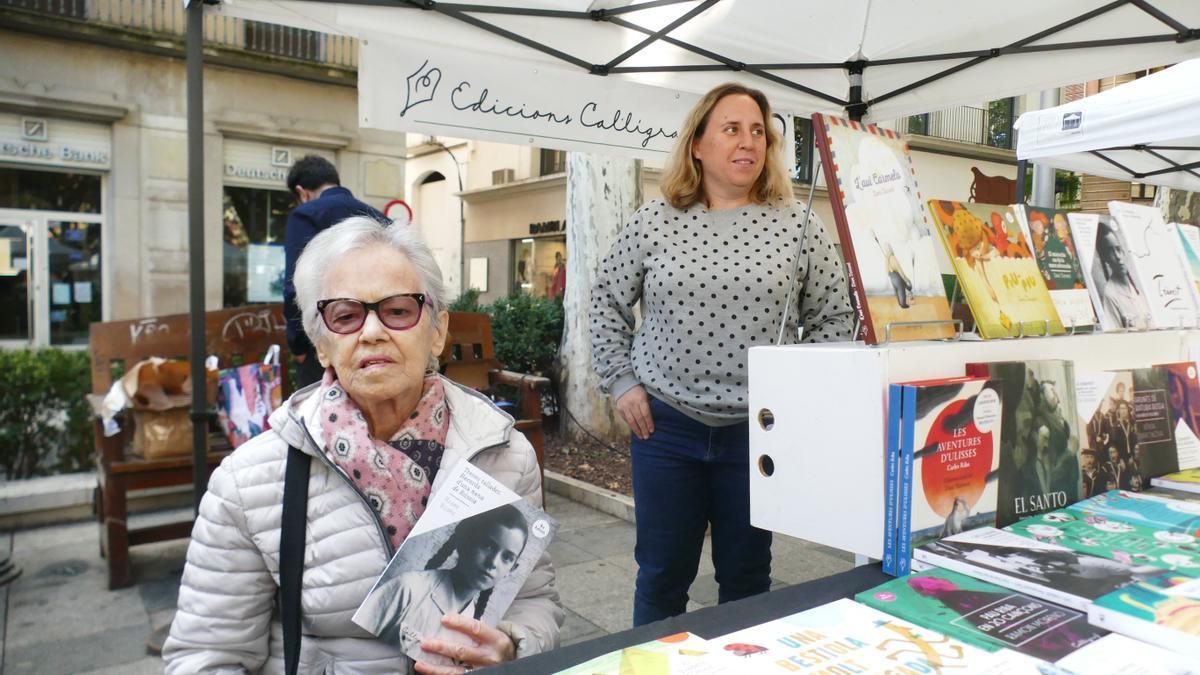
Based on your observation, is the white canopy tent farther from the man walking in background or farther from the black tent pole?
the black tent pole

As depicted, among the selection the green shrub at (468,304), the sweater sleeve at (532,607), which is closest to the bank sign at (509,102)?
the sweater sleeve at (532,607)

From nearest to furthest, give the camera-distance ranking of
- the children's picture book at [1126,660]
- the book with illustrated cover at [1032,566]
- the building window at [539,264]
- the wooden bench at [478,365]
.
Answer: the children's picture book at [1126,660] < the book with illustrated cover at [1032,566] < the wooden bench at [478,365] < the building window at [539,264]

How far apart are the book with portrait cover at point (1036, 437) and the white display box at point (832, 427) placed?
0.27ft

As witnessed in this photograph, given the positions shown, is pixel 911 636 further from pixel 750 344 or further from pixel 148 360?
pixel 148 360

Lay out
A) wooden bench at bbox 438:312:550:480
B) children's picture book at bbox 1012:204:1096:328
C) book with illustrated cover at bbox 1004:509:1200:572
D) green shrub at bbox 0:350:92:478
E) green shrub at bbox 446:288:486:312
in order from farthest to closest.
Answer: green shrub at bbox 446:288:486:312 → green shrub at bbox 0:350:92:478 → wooden bench at bbox 438:312:550:480 → children's picture book at bbox 1012:204:1096:328 → book with illustrated cover at bbox 1004:509:1200:572

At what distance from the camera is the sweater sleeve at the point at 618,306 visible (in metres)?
2.19

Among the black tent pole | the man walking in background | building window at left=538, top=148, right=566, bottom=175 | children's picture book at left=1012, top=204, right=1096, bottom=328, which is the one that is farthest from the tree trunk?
building window at left=538, top=148, right=566, bottom=175

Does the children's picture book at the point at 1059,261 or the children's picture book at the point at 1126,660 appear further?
the children's picture book at the point at 1059,261

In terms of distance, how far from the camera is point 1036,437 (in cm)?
145

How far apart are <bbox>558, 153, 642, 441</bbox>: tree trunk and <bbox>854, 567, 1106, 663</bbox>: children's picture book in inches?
209

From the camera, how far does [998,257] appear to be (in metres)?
1.66

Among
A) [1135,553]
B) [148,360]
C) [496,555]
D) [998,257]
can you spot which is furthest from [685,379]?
[148,360]

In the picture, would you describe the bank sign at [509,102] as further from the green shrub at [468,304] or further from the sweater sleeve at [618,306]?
the green shrub at [468,304]

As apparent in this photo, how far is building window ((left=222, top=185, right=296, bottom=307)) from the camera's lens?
1173cm
